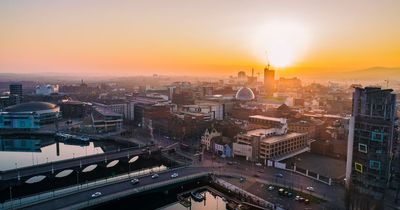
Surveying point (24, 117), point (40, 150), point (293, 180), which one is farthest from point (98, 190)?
point (24, 117)

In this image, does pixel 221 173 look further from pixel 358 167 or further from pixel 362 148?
pixel 362 148

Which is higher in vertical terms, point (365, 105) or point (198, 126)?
point (365, 105)

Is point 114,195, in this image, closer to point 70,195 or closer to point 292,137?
point 70,195

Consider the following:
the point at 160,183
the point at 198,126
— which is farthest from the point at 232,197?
the point at 198,126

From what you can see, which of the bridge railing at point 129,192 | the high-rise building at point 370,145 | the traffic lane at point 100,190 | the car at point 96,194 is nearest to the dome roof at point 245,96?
the traffic lane at point 100,190

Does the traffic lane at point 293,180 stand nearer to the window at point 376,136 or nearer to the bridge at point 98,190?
the bridge at point 98,190

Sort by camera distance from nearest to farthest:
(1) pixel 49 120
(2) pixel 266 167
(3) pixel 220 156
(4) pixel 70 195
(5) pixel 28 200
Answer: (4) pixel 70 195
(5) pixel 28 200
(2) pixel 266 167
(3) pixel 220 156
(1) pixel 49 120

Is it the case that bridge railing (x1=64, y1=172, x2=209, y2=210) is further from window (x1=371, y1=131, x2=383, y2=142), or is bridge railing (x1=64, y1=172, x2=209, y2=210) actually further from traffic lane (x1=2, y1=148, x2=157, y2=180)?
window (x1=371, y1=131, x2=383, y2=142)
